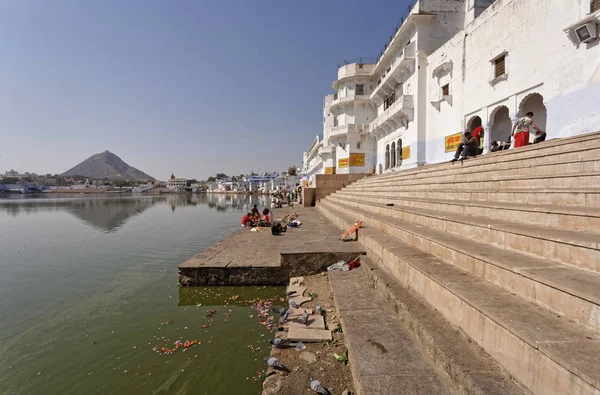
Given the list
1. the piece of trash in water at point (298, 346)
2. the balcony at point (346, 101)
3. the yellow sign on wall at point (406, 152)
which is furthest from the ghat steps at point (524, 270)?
the balcony at point (346, 101)

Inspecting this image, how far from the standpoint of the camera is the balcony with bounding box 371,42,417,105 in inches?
747

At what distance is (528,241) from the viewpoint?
2.92 m

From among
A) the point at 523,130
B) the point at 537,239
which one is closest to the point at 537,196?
the point at 537,239

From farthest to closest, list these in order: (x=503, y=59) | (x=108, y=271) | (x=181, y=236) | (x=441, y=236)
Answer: (x=181, y=236) < (x=503, y=59) < (x=108, y=271) < (x=441, y=236)

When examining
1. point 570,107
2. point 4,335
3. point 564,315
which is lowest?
point 4,335

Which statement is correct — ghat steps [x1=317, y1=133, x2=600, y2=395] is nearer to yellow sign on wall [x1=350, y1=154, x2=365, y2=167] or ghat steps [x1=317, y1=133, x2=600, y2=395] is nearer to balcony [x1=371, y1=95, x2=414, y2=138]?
balcony [x1=371, y1=95, x2=414, y2=138]

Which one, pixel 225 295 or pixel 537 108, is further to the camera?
pixel 537 108

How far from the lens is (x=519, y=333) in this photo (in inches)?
73.0

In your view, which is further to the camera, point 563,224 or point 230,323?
point 230,323

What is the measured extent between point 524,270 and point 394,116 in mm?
20347

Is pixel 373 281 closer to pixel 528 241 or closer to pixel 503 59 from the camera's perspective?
pixel 528 241

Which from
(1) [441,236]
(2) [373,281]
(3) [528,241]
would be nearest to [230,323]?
(2) [373,281]

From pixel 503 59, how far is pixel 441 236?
1299cm

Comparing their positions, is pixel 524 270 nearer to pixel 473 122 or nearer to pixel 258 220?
pixel 258 220
